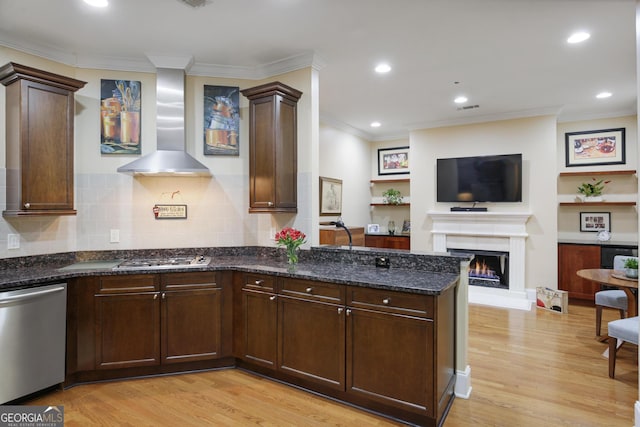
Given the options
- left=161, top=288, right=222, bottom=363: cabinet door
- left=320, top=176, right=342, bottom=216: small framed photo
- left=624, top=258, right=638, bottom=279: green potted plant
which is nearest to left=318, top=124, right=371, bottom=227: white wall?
left=320, top=176, right=342, bottom=216: small framed photo

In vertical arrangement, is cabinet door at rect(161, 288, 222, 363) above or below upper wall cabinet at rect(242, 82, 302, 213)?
below

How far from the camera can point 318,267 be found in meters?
2.99

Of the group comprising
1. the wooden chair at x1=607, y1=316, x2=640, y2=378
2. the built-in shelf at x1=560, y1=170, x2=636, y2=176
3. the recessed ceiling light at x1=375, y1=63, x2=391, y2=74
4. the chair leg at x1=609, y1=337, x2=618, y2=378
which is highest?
the recessed ceiling light at x1=375, y1=63, x2=391, y2=74

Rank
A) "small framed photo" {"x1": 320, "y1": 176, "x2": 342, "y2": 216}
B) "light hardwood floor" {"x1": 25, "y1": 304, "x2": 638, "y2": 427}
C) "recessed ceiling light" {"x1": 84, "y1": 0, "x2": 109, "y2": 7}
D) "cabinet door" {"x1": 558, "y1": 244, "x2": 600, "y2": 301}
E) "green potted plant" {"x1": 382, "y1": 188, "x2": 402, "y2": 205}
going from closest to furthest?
"light hardwood floor" {"x1": 25, "y1": 304, "x2": 638, "y2": 427} < "recessed ceiling light" {"x1": 84, "y1": 0, "x2": 109, "y2": 7} < "cabinet door" {"x1": 558, "y1": 244, "x2": 600, "y2": 301} < "small framed photo" {"x1": 320, "y1": 176, "x2": 342, "y2": 216} < "green potted plant" {"x1": 382, "y1": 188, "x2": 402, "y2": 205}

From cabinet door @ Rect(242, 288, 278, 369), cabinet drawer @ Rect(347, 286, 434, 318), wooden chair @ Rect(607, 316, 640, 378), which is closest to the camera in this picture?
cabinet drawer @ Rect(347, 286, 434, 318)

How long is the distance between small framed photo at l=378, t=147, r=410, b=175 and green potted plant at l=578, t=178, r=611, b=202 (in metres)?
2.77

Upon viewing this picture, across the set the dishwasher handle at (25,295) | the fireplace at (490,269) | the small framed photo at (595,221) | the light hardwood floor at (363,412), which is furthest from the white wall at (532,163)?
the dishwasher handle at (25,295)

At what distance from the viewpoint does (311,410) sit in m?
2.47

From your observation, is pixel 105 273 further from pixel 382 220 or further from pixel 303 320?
pixel 382 220

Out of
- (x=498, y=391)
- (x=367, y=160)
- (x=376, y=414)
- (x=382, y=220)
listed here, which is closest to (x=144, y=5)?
(x=376, y=414)

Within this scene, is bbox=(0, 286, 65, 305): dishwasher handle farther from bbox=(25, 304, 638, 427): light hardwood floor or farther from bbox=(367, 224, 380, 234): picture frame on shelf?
bbox=(367, 224, 380, 234): picture frame on shelf

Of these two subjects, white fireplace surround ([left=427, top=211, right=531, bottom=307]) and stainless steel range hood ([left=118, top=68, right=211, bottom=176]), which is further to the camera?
white fireplace surround ([left=427, top=211, right=531, bottom=307])

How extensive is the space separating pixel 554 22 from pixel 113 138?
392 cm

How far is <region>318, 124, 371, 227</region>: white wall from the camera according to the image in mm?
5699
